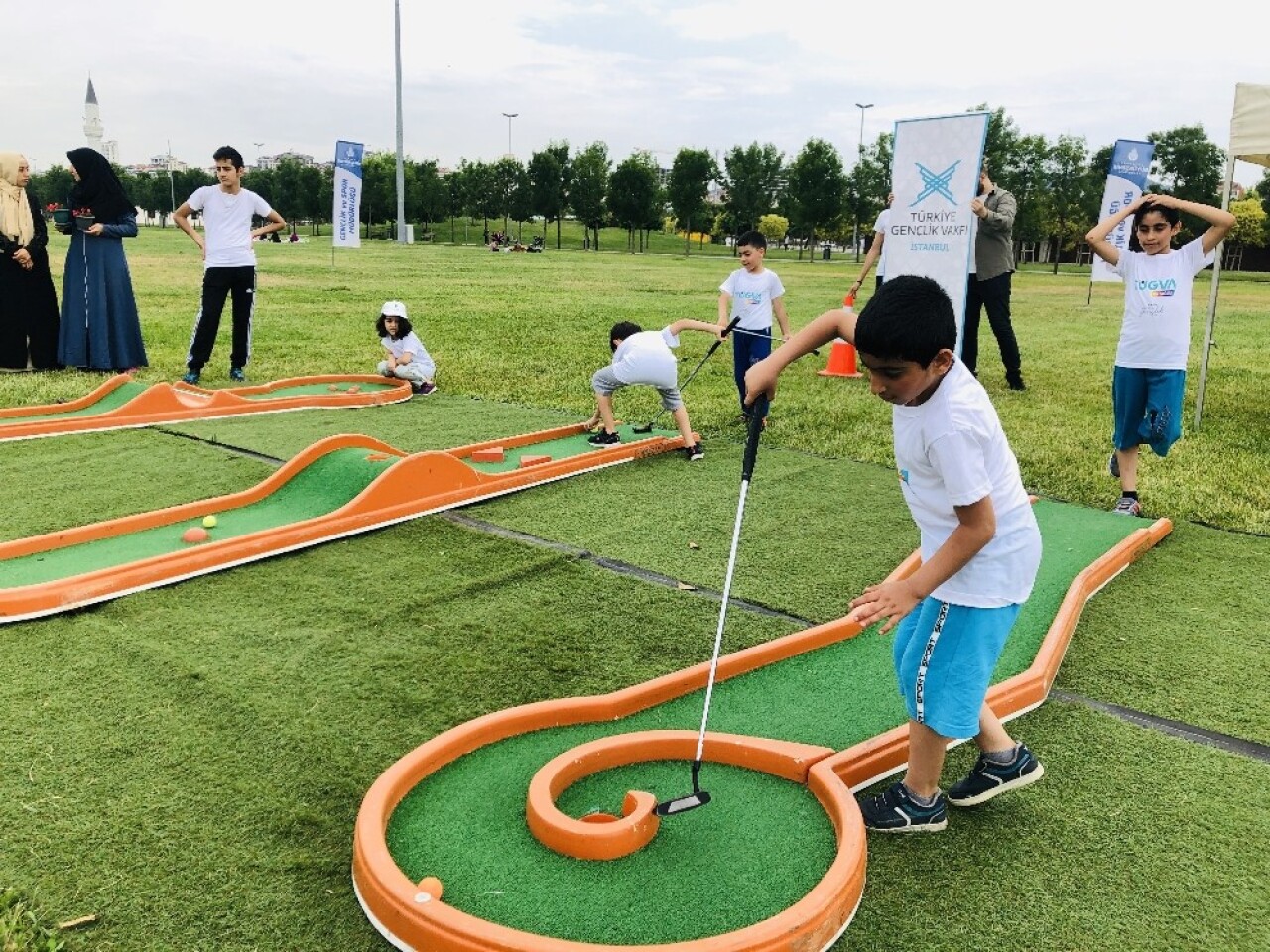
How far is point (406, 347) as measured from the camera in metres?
10.1

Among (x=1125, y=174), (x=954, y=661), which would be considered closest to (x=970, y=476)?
(x=954, y=661)

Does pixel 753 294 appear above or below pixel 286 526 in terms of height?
above

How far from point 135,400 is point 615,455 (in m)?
4.14

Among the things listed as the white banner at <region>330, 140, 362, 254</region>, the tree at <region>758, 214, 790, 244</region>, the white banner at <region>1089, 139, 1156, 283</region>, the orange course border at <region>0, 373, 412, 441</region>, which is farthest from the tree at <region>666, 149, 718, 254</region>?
the orange course border at <region>0, 373, 412, 441</region>

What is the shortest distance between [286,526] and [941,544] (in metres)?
3.72

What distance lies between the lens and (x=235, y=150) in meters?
9.67

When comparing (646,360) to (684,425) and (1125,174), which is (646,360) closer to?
(684,425)

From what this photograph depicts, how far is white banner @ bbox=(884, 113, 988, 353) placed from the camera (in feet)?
31.0

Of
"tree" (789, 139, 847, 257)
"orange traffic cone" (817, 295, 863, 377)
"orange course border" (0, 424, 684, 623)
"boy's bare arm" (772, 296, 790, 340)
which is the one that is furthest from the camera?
"tree" (789, 139, 847, 257)

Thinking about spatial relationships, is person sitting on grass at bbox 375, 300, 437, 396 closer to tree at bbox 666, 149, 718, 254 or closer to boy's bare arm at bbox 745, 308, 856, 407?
boy's bare arm at bbox 745, 308, 856, 407

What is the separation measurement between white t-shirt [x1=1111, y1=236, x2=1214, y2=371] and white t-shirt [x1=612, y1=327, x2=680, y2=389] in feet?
9.99

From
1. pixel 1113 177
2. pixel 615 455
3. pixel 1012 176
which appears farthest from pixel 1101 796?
pixel 1012 176

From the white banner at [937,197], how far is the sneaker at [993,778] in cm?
701

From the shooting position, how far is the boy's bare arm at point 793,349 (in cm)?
308
